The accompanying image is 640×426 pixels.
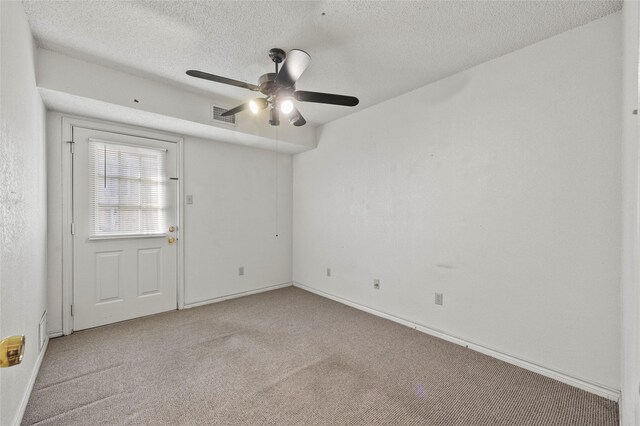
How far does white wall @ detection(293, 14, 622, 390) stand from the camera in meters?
1.97

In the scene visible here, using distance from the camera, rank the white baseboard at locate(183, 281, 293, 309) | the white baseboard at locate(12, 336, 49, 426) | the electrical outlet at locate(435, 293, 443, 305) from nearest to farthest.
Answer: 1. the white baseboard at locate(12, 336, 49, 426)
2. the electrical outlet at locate(435, 293, 443, 305)
3. the white baseboard at locate(183, 281, 293, 309)

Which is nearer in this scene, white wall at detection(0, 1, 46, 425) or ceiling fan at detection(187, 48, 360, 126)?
white wall at detection(0, 1, 46, 425)

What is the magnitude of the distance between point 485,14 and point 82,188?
3.89m

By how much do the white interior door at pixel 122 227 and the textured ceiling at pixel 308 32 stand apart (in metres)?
1.00

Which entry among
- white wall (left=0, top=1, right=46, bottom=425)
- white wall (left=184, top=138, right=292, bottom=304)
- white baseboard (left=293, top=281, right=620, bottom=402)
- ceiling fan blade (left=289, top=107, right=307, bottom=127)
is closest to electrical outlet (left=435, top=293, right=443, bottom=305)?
white baseboard (left=293, top=281, right=620, bottom=402)

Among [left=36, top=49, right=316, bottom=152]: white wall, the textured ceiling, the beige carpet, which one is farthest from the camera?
[left=36, top=49, right=316, bottom=152]: white wall

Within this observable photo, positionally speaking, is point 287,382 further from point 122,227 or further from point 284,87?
point 122,227

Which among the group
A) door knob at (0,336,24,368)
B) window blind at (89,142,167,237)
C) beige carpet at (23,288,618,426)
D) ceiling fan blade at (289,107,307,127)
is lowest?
beige carpet at (23,288,618,426)

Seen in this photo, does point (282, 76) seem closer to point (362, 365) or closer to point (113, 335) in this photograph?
point (362, 365)

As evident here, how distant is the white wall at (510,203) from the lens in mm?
1973

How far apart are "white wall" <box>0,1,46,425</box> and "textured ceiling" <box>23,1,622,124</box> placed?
0.41 metres

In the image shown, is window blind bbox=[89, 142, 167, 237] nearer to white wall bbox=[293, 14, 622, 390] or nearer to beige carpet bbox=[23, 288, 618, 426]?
beige carpet bbox=[23, 288, 618, 426]

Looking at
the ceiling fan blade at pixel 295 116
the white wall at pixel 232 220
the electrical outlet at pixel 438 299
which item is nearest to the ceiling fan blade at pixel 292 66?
the ceiling fan blade at pixel 295 116

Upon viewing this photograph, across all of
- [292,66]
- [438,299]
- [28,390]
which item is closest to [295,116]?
[292,66]
